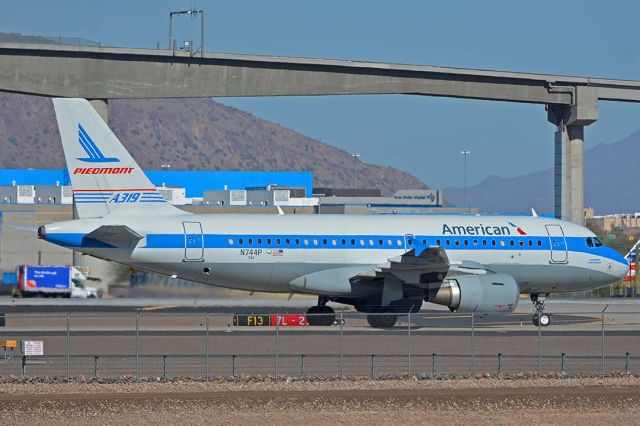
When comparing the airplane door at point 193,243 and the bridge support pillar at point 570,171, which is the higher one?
the bridge support pillar at point 570,171

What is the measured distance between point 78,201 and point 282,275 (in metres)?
7.00

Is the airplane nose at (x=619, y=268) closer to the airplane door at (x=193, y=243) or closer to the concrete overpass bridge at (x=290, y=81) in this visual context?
the airplane door at (x=193, y=243)

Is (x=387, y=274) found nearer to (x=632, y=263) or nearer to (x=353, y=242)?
(x=353, y=242)

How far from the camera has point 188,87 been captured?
5888cm

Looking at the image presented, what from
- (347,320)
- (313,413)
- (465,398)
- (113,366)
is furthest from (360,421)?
(347,320)

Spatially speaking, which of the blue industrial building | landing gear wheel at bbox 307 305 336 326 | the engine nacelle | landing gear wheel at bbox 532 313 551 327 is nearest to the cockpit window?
landing gear wheel at bbox 532 313 551 327

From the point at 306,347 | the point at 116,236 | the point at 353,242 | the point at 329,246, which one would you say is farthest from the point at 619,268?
the point at 116,236

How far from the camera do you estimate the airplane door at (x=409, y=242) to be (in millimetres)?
41500

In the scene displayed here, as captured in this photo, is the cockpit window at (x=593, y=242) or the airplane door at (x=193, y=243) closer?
the airplane door at (x=193, y=243)

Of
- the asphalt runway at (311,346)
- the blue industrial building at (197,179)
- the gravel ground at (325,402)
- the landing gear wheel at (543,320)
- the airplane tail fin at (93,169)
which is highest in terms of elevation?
the blue industrial building at (197,179)

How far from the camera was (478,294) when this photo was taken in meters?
39.4

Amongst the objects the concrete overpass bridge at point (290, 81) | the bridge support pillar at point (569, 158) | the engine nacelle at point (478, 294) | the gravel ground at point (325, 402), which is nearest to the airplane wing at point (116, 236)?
the engine nacelle at point (478, 294)

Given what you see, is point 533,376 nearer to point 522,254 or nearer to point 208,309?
point 522,254

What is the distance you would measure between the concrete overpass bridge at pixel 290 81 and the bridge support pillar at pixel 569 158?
0.05 m
